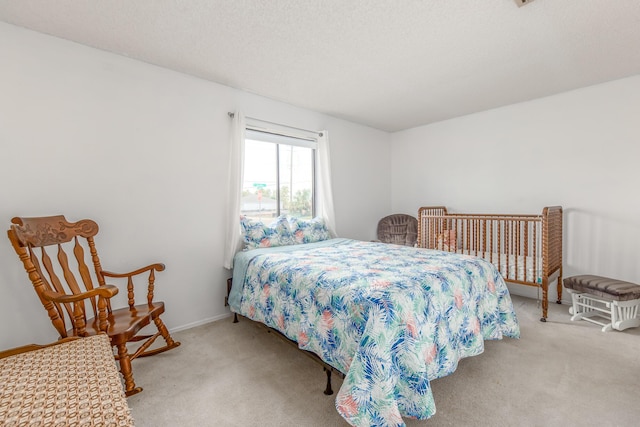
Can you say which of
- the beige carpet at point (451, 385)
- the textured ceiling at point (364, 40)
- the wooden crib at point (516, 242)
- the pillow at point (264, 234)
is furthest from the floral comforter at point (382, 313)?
the textured ceiling at point (364, 40)

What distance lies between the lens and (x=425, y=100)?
11.6 ft

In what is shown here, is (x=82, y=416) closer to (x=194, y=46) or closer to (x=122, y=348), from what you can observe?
(x=122, y=348)

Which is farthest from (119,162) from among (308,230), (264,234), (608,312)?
(608,312)

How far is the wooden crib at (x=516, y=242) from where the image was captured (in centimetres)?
292

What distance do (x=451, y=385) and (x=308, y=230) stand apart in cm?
213

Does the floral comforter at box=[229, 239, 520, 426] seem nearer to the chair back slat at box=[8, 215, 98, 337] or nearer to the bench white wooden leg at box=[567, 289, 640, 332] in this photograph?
the bench white wooden leg at box=[567, 289, 640, 332]

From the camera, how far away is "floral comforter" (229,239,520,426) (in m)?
1.45

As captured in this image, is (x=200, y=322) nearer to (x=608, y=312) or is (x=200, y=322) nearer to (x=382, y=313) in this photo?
(x=382, y=313)

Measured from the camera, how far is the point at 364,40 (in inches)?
86.7

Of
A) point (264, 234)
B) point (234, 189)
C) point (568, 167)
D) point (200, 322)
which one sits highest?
point (568, 167)

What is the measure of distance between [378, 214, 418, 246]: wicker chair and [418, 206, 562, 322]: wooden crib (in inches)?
17.6

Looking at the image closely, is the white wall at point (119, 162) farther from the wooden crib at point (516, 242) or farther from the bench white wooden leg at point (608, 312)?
the bench white wooden leg at point (608, 312)

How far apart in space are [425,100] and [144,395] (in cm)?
388

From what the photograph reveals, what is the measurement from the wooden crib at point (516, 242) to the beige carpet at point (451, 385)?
0.62 metres
